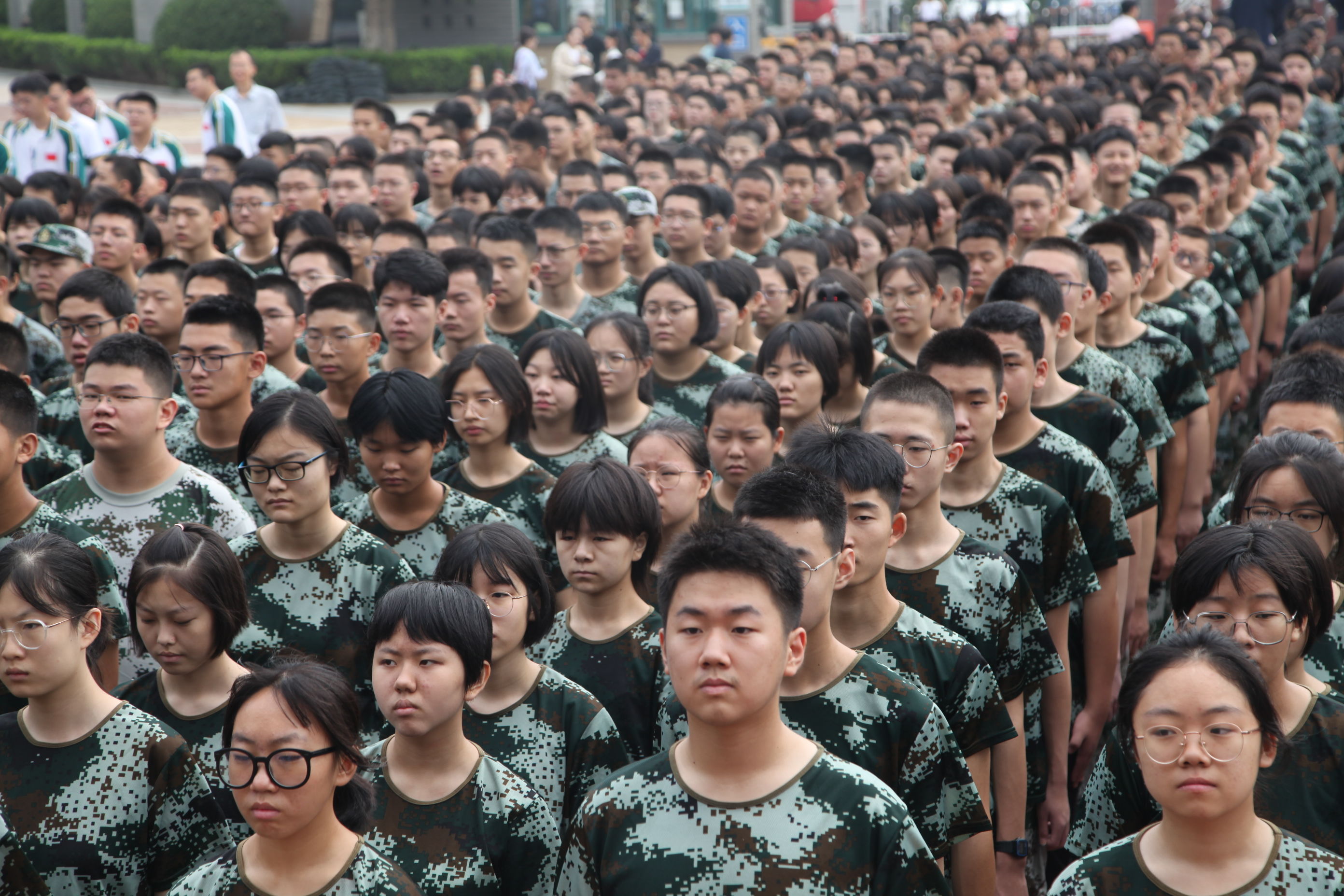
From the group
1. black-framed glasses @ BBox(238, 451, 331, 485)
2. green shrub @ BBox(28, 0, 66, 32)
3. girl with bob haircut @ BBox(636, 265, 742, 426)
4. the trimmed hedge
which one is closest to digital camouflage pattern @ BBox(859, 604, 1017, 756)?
black-framed glasses @ BBox(238, 451, 331, 485)

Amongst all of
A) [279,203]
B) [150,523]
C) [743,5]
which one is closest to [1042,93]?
[279,203]

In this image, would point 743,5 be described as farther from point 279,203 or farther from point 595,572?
point 595,572

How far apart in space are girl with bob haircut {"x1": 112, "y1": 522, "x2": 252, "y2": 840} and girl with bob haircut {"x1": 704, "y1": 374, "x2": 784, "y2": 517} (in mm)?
1776

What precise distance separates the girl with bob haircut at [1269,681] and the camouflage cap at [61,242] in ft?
21.3

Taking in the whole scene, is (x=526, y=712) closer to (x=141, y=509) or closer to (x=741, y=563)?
(x=741, y=563)

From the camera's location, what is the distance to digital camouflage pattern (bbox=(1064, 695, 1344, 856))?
328 cm

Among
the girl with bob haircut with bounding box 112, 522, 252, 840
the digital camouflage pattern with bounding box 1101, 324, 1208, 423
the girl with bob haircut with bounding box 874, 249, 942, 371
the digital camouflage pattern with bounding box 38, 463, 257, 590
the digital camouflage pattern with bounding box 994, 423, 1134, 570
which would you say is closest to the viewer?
the girl with bob haircut with bounding box 112, 522, 252, 840

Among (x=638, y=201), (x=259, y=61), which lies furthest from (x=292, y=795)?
(x=259, y=61)

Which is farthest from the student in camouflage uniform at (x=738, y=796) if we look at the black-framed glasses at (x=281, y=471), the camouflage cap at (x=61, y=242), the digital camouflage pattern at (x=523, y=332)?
the camouflage cap at (x=61, y=242)

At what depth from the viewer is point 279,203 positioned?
1036 centimetres

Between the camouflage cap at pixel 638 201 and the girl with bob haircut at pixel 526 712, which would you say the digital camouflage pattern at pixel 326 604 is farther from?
the camouflage cap at pixel 638 201

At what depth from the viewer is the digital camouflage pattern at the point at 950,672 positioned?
143 inches

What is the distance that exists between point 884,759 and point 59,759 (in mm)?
1976

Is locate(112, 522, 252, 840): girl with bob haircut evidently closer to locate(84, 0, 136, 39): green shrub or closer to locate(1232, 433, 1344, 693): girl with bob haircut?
locate(1232, 433, 1344, 693): girl with bob haircut
